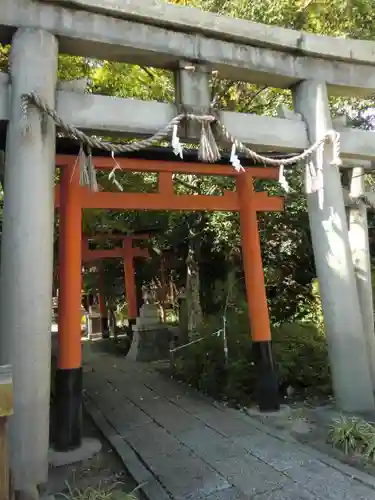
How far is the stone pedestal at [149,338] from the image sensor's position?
468 inches

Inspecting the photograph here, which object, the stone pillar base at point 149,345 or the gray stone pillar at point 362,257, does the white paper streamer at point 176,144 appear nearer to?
the gray stone pillar at point 362,257

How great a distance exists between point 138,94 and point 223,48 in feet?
15.2

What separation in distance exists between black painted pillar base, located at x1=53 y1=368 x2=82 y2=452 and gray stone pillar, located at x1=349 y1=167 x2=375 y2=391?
3.75 m

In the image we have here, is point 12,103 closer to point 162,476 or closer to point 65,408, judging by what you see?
point 65,408

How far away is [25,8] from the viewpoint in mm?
4102

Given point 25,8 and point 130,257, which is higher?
point 25,8

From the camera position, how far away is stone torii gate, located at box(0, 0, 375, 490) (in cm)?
379

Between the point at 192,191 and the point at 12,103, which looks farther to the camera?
the point at 192,191

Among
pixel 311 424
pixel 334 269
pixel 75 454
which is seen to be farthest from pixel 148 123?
pixel 311 424

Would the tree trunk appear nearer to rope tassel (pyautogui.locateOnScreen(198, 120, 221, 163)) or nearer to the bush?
the bush

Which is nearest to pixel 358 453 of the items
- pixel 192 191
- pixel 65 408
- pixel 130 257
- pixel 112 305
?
pixel 65 408

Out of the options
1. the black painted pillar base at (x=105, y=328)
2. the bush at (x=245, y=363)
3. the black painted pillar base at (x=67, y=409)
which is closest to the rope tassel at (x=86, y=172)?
the black painted pillar base at (x=67, y=409)

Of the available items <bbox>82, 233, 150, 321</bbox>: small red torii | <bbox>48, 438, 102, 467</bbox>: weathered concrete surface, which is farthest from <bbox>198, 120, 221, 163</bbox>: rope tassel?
<bbox>82, 233, 150, 321</bbox>: small red torii

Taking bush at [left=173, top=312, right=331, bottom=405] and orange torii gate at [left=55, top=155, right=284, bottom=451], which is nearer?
orange torii gate at [left=55, top=155, right=284, bottom=451]
